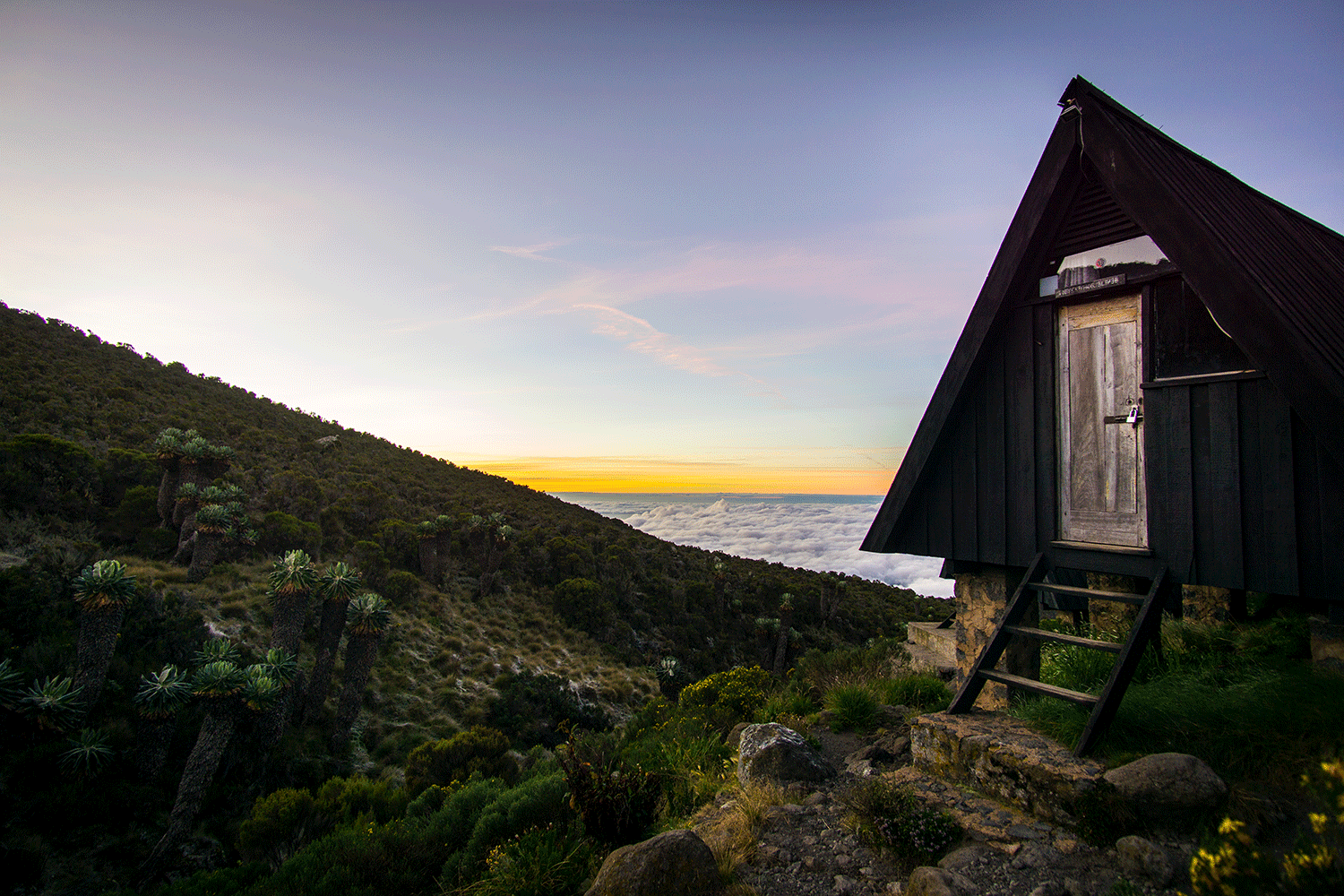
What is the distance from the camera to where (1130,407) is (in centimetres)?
561

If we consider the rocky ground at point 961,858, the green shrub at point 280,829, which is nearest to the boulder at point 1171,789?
the rocky ground at point 961,858

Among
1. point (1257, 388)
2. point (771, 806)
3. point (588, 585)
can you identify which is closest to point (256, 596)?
point (588, 585)

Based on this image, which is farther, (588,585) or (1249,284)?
(588,585)

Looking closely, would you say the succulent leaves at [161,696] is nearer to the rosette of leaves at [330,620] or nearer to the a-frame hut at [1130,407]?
the rosette of leaves at [330,620]

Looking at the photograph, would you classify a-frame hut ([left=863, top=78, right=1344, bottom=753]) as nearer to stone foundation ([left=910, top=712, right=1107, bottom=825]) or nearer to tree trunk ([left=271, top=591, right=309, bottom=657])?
stone foundation ([left=910, top=712, right=1107, bottom=825])

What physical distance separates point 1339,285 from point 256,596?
96.6ft

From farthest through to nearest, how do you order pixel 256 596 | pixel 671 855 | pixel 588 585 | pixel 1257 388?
pixel 588 585 → pixel 256 596 → pixel 1257 388 → pixel 671 855

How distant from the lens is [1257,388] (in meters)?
4.74

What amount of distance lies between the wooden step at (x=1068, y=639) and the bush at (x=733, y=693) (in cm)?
502

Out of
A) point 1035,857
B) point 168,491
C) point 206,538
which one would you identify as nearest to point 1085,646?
point 1035,857

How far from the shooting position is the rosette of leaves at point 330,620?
65.3 ft

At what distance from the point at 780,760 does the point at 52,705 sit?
17.8 m

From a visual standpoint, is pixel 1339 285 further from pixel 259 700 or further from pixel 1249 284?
pixel 259 700

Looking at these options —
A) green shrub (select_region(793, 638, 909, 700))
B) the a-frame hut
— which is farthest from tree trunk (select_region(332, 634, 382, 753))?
the a-frame hut
